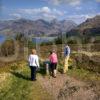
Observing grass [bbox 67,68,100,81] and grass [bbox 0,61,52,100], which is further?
grass [bbox 67,68,100,81]

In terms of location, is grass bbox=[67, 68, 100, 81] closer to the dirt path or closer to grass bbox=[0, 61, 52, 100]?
the dirt path

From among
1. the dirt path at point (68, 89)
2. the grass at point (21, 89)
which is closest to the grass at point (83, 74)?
the dirt path at point (68, 89)

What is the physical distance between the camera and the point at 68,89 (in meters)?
14.8

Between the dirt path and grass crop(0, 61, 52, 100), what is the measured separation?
1.35 ft

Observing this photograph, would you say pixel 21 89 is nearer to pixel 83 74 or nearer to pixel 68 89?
pixel 68 89

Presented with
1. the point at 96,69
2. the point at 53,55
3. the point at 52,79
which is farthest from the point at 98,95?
the point at 96,69

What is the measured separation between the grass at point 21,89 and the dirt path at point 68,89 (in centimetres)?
41

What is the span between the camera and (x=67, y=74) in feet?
66.9

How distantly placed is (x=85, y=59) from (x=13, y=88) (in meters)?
10.3

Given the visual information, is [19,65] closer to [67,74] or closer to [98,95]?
[67,74]

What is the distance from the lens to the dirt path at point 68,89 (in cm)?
1324

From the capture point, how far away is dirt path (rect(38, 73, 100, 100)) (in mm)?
13236

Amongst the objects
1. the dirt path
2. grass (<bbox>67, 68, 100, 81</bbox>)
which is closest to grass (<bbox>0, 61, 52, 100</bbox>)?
the dirt path

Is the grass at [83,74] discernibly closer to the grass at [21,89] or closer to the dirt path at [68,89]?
the dirt path at [68,89]
